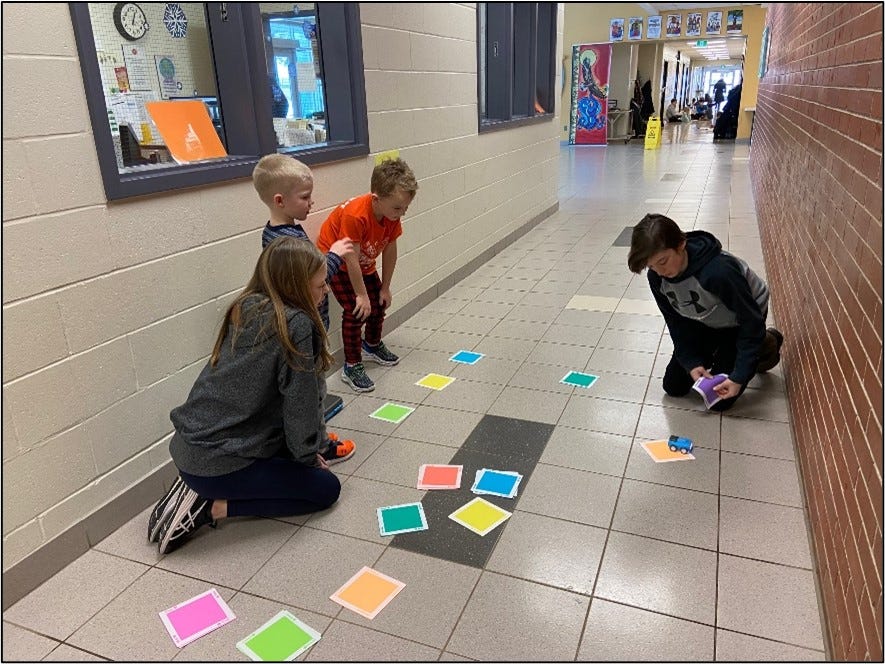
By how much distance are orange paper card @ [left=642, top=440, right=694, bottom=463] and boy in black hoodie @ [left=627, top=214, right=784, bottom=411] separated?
37cm

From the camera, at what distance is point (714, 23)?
1429 centimetres

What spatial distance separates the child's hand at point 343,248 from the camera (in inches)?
110

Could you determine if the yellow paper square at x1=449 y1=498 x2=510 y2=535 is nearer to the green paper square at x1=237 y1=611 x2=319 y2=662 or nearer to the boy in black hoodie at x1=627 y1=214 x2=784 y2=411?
the green paper square at x1=237 y1=611 x2=319 y2=662

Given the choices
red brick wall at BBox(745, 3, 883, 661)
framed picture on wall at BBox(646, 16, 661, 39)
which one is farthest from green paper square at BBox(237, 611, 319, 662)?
framed picture on wall at BBox(646, 16, 661, 39)

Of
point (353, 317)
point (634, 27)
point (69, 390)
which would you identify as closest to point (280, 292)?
A: point (69, 390)

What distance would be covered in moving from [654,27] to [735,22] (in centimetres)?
175

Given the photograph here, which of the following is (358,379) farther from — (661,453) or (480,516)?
(661,453)

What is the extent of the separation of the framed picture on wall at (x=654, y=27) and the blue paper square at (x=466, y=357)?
1399cm

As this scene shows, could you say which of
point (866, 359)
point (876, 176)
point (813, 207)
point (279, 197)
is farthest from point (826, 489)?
point (279, 197)

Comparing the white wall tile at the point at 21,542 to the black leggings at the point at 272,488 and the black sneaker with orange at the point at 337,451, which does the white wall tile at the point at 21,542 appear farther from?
the black sneaker with orange at the point at 337,451

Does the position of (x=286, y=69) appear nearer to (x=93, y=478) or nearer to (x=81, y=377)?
(x=81, y=377)

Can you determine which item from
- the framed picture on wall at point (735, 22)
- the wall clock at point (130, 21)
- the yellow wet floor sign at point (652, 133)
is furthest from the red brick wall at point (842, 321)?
the framed picture on wall at point (735, 22)

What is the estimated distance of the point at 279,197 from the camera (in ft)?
8.16

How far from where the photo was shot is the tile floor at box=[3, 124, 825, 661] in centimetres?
165
